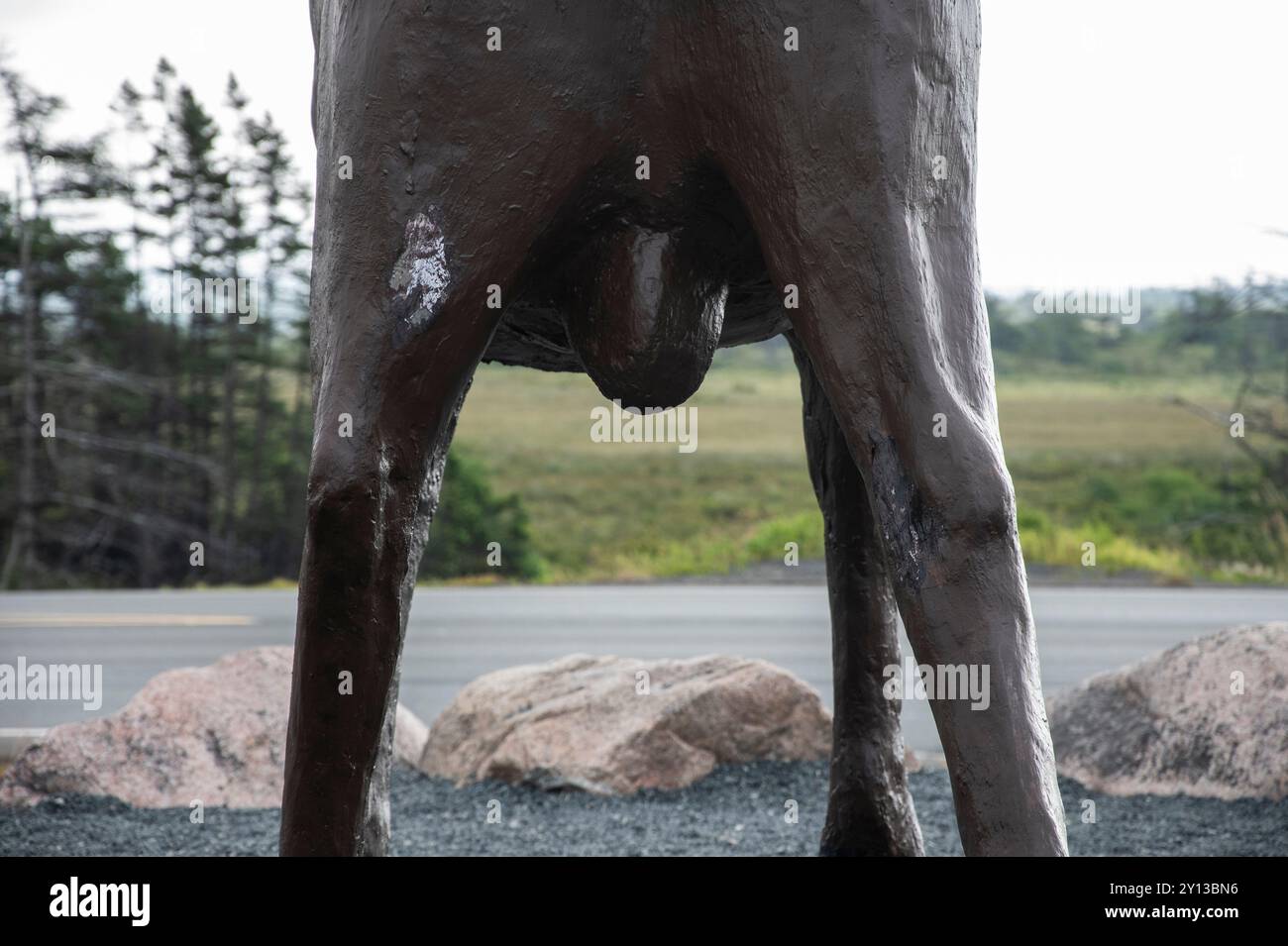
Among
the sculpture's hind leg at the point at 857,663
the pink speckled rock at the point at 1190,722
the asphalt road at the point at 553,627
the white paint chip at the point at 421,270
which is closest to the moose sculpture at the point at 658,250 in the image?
the white paint chip at the point at 421,270

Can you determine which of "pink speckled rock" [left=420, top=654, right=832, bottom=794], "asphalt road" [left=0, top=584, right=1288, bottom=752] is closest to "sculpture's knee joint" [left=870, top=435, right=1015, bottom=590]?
"pink speckled rock" [left=420, top=654, right=832, bottom=794]

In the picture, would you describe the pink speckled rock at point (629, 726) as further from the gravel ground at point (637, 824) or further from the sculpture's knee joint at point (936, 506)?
the sculpture's knee joint at point (936, 506)

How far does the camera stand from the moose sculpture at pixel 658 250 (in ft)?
7.28

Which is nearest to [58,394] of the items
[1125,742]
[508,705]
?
[508,705]

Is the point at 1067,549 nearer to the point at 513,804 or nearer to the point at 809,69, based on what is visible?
the point at 513,804

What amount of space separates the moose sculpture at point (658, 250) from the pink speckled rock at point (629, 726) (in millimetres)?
2759

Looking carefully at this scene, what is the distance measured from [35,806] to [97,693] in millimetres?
2874

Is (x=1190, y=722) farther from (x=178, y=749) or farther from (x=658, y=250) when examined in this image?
(x=178, y=749)

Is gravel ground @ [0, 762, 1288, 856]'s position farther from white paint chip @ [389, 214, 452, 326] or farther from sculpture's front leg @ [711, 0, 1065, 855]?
white paint chip @ [389, 214, 452, 326]

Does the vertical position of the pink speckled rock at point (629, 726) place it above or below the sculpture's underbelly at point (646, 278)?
below

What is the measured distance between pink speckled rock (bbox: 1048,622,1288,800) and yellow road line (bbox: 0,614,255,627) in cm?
760

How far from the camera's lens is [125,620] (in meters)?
11.4

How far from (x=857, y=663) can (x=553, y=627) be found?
710cm

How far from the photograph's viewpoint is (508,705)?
5.75 m
